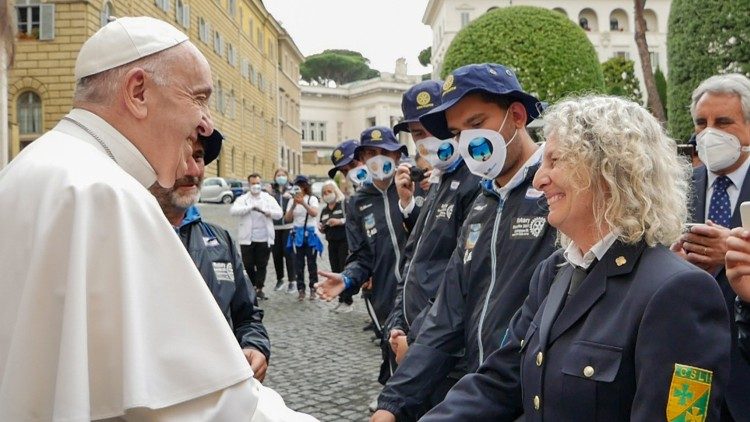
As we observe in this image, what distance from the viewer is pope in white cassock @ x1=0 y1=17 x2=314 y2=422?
5.36 ft

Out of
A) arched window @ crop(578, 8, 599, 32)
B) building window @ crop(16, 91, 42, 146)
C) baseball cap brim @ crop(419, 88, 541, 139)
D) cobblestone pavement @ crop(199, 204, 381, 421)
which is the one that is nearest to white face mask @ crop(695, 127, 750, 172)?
baseball cap brim @ crop(419, 88, 541, 139)

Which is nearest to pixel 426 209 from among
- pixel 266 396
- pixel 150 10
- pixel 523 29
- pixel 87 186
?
pixel 266 396

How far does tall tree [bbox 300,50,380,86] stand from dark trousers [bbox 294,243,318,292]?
97571 millimetres

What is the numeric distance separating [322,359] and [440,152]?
453 cm

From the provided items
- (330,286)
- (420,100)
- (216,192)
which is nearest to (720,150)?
(420,100)

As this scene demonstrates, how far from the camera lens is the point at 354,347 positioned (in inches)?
358

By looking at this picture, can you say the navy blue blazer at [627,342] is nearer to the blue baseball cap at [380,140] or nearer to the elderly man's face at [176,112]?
the elderly man's face at [176,112]

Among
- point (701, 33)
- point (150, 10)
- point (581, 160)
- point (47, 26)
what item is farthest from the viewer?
point (150, 10)

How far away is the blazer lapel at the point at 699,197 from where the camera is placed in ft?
12.5

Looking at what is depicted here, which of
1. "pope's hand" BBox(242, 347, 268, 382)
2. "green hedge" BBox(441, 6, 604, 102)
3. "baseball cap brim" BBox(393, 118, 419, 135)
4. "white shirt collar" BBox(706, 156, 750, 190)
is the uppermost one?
"green hedge" BBox(441, 6, 604, 102)

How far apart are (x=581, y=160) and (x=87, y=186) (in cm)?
145

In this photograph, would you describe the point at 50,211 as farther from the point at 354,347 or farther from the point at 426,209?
the point at 354,347

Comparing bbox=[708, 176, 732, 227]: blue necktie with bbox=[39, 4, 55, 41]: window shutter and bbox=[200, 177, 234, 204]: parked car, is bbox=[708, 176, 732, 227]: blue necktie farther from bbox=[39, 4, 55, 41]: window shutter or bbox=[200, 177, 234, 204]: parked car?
bbox=[200, 177, 234, 204]: parked car

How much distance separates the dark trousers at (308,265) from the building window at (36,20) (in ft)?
64.9
